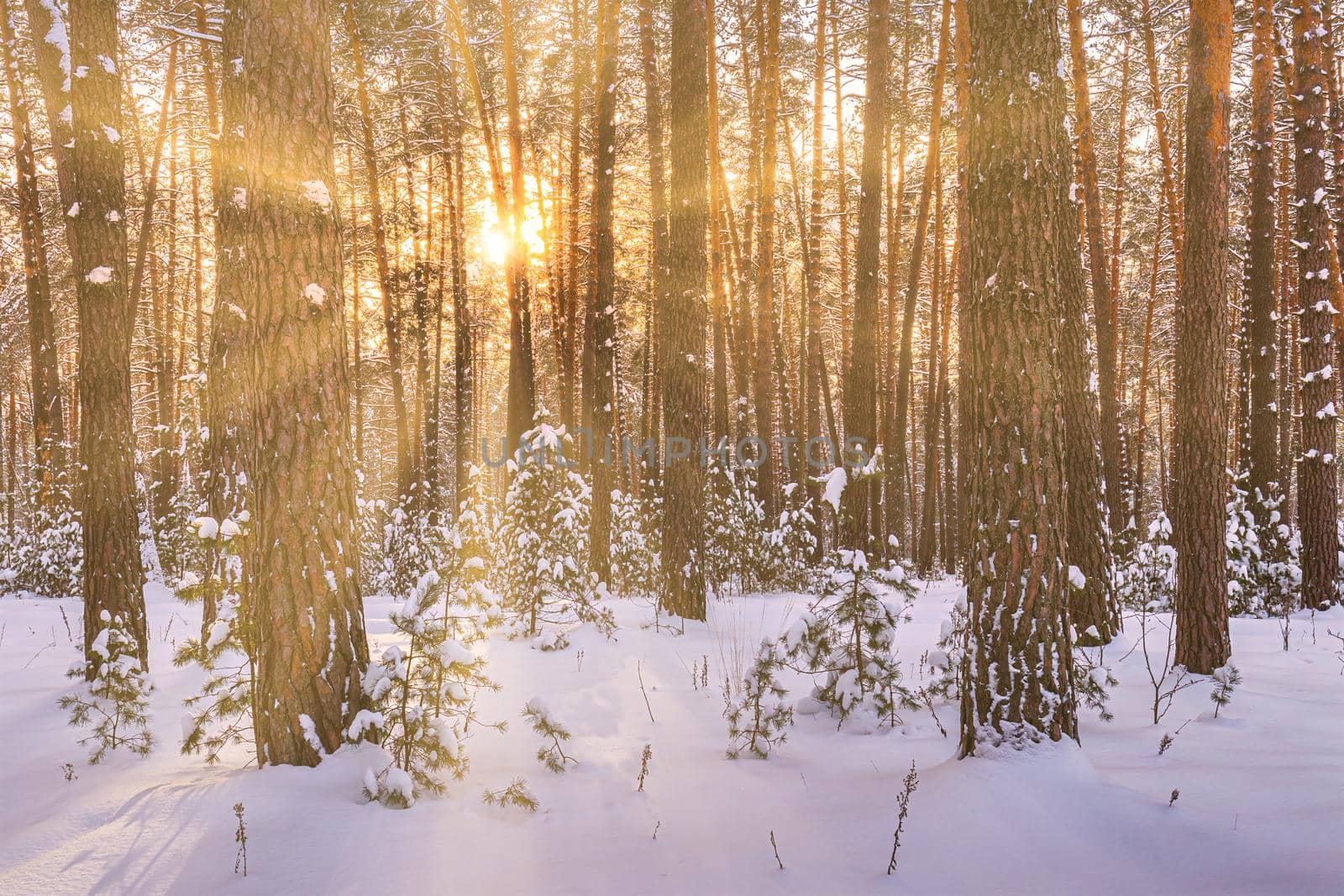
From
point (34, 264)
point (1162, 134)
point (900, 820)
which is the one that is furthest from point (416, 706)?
point (1162, 134)

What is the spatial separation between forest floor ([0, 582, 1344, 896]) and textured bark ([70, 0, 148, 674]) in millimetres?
1019

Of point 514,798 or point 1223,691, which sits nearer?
point 514,798

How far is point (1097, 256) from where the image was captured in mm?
10734

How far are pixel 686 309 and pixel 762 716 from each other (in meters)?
4.57

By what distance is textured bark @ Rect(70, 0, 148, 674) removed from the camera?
206 inches

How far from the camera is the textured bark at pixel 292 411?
3.27 m

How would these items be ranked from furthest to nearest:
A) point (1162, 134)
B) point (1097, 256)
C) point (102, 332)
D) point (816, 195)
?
point (1162, 134)
point (816, 195)
point (1097, 256)
point (102, 332)

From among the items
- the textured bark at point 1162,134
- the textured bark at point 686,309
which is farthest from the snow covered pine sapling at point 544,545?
the textured bark at point 1162,134

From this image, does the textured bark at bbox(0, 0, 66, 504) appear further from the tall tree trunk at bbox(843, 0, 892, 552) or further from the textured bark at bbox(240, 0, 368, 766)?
the tall tree trunk at bbox(843, 0, 892, 552)

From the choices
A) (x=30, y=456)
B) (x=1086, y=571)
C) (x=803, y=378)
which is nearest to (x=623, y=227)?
(x=803, y=378)

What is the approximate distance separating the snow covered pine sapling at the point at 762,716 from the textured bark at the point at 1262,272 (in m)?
8.60

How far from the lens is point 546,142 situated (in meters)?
15.8

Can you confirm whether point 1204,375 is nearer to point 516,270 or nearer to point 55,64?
point 55,64

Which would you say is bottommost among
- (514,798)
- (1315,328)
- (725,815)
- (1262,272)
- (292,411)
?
(725,815)
